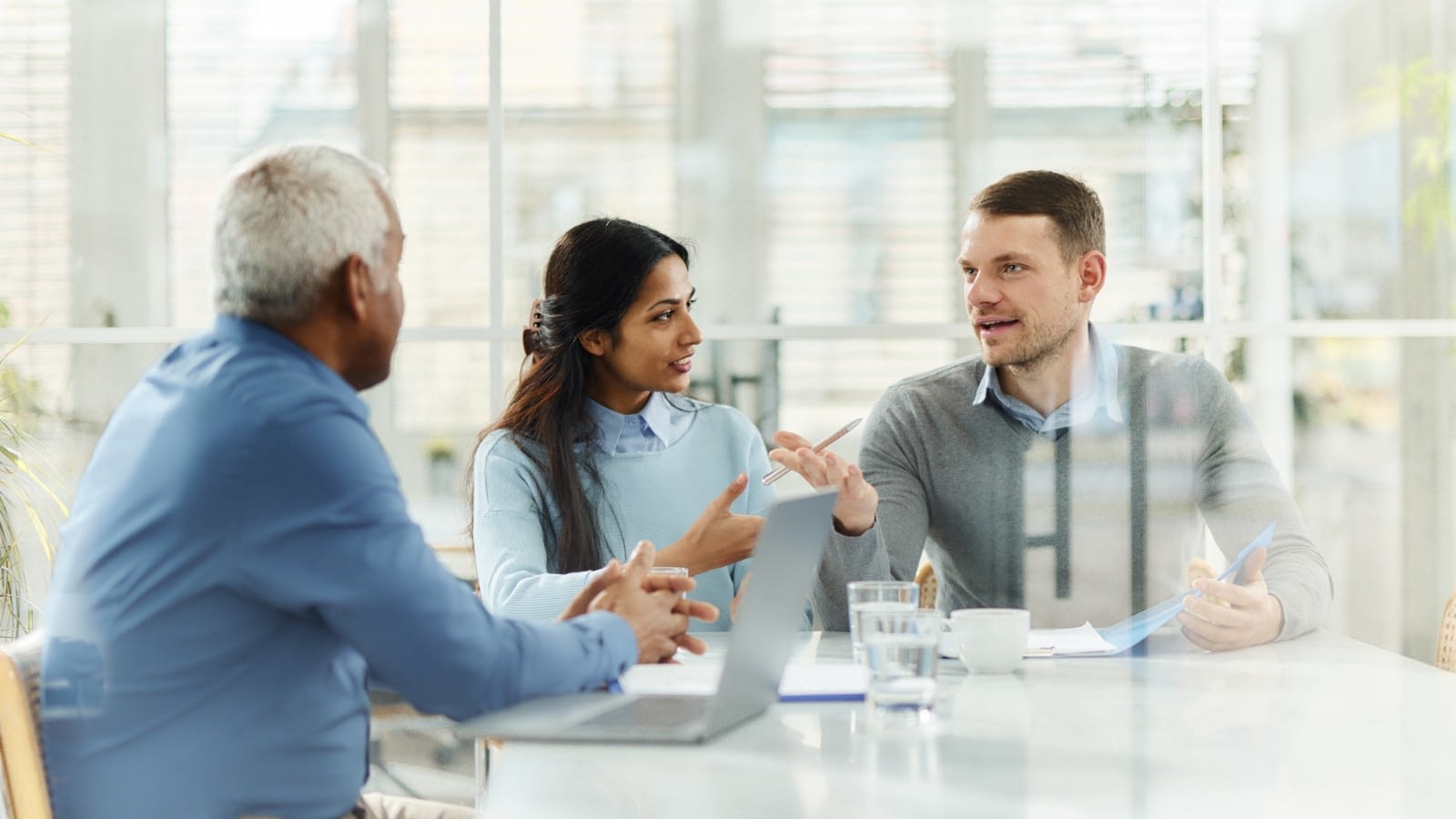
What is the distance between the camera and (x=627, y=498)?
2.29 m

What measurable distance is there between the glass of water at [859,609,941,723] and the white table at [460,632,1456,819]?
0.03 meters

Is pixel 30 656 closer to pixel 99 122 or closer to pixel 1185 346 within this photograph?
pixel 99 122

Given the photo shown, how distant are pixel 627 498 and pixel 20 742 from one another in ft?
3.57

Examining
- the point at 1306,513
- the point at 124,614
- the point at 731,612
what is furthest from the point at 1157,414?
the point at 124,614

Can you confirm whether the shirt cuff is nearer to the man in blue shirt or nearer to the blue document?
the man in blue shirt

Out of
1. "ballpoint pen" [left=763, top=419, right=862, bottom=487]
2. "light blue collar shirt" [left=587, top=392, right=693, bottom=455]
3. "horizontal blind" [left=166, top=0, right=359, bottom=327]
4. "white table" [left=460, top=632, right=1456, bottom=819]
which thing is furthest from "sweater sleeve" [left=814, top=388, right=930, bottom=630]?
"horizontal blind" [left=166, top=0, right=359, bottom=327]

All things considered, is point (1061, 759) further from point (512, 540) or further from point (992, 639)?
point (512, 540)

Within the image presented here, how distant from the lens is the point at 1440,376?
363cm

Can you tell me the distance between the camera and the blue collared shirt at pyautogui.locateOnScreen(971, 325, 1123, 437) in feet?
7.95

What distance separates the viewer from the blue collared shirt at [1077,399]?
2.42 metres

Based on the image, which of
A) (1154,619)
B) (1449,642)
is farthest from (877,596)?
(1449,642)

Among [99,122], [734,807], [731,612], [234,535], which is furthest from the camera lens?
[99,122]

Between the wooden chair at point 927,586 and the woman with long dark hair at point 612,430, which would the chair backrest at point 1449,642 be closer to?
the wooden chair at point 927,586

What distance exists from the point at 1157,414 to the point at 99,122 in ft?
8.99
